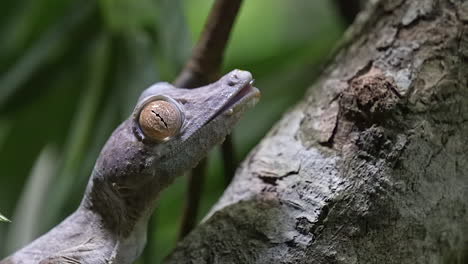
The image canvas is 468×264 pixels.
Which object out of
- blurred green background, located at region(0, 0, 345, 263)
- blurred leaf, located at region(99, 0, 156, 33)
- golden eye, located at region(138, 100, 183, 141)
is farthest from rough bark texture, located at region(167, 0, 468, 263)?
blurred leaf, located at region(99, 0, 156, 33)

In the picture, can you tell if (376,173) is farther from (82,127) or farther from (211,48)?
(82,127)

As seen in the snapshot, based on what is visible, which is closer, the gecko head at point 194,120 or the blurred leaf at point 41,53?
the gecko head at point 194,120

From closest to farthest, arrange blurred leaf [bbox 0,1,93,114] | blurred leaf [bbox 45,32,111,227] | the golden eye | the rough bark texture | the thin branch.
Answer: the rough bark texture
the golden eye
the thin branch
blurred leaf [bbox 45,32,111,227]
blurred leaf [bbox 0,1,93,114]

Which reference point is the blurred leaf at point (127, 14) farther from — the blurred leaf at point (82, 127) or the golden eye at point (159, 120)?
the golden eye at point (159, 120)

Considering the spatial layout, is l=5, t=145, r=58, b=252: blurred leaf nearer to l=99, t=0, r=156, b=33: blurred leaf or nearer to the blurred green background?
the blurred green background

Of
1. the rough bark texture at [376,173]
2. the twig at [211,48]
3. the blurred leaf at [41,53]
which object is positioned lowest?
the rough bark texture at [376,173]

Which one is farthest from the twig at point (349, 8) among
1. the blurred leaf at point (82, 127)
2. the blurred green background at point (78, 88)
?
the blurred leaf at point (82, 127)
